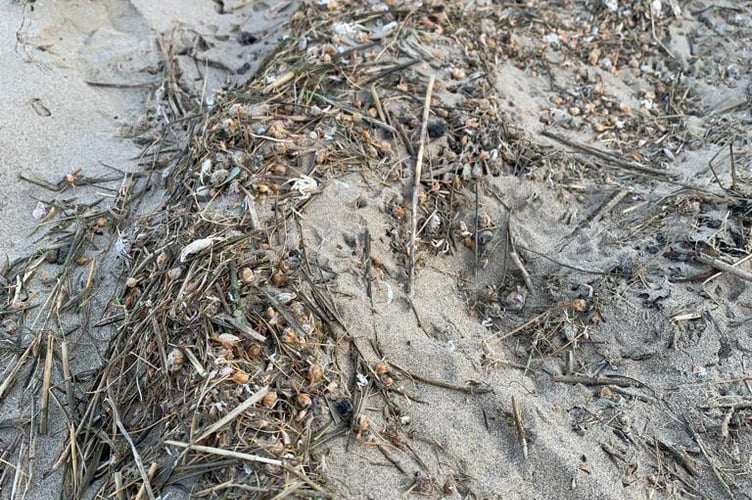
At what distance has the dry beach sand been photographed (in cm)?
196

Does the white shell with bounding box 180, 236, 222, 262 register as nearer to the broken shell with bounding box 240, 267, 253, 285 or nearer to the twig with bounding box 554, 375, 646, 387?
the broken shell with bounding box 240, 267, 253, 285

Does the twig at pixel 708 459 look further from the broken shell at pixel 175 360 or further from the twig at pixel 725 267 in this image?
the broken shell at pixel 175 360

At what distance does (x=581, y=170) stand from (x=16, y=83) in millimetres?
2780

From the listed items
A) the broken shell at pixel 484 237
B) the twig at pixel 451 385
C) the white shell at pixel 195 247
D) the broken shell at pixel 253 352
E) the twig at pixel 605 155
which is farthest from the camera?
the twig at pixel 605 155

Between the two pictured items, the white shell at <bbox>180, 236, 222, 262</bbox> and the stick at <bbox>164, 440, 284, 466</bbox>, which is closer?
the stick at <bbox>164, 440, 284, 466</bbox>

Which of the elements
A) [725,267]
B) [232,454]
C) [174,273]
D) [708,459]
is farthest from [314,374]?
[725,267]

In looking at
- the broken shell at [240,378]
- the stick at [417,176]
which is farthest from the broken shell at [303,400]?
the stick at [417,176]

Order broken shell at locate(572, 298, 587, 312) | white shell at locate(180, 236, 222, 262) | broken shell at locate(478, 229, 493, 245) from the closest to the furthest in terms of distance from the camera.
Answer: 1. white shell at locate(180, 236, 222, 262)
2. broken shell at locate(572, 298, 587, 312)
3. broken shell at locate(478, 229, 493, 245)

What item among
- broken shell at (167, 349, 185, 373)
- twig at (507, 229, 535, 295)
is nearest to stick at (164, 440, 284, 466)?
broken shell at (167, 349, 185, 373)

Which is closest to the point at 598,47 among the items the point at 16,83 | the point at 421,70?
the point at 421,70

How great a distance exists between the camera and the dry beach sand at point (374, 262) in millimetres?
1961

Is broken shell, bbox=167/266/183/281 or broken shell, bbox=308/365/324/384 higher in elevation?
broken shell, bbox=167/266/183/281

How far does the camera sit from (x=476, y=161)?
282 cm

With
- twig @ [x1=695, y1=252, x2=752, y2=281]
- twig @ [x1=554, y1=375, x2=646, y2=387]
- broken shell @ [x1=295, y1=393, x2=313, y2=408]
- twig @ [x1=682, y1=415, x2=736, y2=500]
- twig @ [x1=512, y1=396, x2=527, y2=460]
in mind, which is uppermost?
broken shell @ [x1=295, y1=393, x2=313, y2=408]
